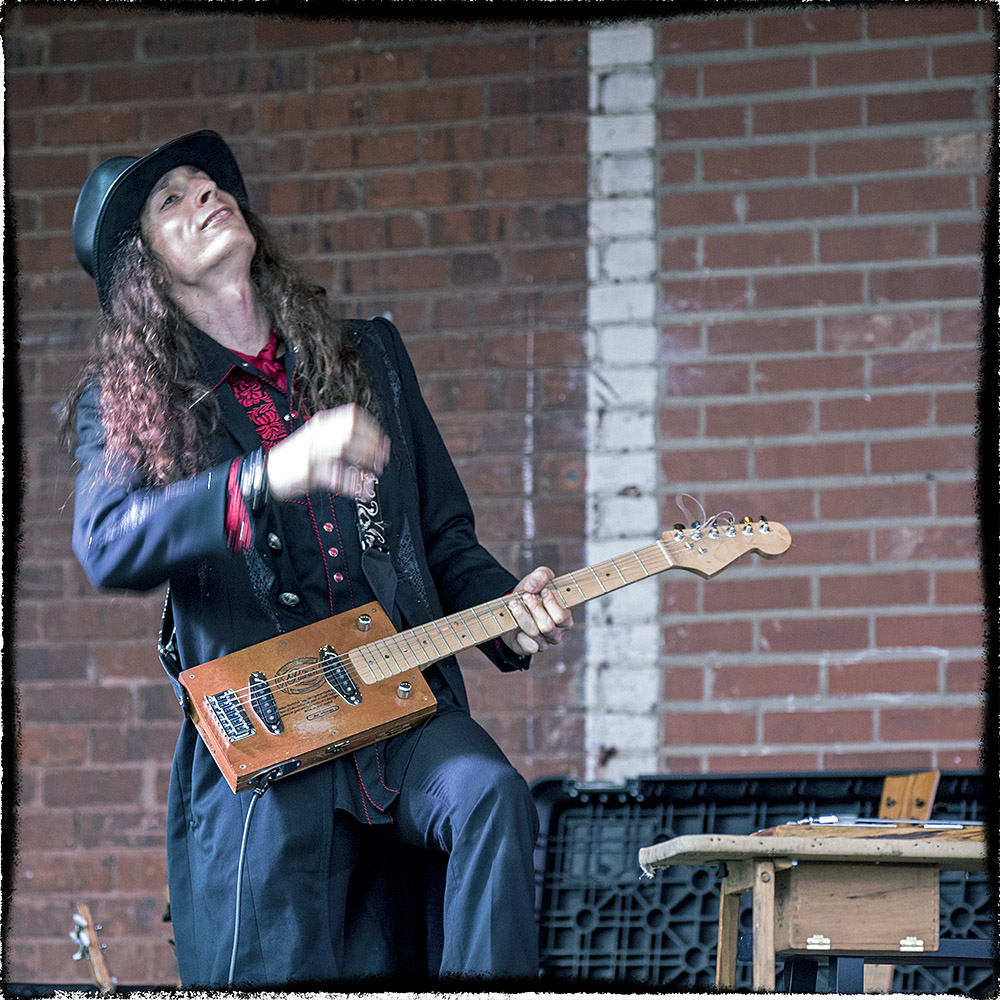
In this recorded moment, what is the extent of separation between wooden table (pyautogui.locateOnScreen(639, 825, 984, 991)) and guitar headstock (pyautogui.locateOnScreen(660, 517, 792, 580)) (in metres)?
0.58

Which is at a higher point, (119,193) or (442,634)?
(119,193)

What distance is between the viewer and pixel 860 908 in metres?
2.28

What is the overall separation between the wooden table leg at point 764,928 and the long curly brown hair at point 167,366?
1.13 m

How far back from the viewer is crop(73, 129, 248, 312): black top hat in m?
2.65

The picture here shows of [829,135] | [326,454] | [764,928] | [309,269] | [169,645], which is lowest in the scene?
[764,928]

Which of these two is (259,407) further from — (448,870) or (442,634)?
(448,870)

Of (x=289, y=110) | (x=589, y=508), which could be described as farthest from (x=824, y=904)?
(x=289, y=110)

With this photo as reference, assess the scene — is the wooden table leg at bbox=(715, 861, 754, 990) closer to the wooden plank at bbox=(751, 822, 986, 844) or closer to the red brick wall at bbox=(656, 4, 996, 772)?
the wooden plank at bbox=(751, 822, 986, 844)

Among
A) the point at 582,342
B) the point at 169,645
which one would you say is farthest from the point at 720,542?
the point at 582,342

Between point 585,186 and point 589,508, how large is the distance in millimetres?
917

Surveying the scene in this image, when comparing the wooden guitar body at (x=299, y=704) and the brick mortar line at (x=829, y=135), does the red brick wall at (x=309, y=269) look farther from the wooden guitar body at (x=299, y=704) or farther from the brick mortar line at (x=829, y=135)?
the wooden guitar body at (x=299, y=704)

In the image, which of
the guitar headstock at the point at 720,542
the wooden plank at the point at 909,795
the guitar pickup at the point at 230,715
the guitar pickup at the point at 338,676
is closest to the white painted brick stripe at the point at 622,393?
the wooden plank at the point at 909,795

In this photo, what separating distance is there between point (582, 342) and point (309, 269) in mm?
846

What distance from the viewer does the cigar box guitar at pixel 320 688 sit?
2254 mm
